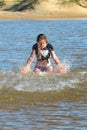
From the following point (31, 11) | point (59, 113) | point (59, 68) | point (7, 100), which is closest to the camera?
point (59, 113)

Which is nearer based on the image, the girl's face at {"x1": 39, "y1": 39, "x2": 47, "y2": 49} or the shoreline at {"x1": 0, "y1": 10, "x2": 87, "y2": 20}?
the girl's face at {"x1": 39, "y1": 39, "x2": 47, "y2": 49}

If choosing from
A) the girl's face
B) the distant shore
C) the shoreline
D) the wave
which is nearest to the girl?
the girl's face

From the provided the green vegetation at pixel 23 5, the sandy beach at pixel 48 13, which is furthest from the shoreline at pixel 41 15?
the green vegetation at pixel 23 5

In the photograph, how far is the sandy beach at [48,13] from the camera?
191 feet

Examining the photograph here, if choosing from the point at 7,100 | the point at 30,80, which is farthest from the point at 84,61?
the point at 7,100

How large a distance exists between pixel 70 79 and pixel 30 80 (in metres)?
1.04

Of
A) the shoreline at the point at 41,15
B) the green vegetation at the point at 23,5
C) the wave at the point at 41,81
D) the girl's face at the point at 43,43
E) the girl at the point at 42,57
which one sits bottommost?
the shoreline at the point at 41,15

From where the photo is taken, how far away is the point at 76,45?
76.5ft

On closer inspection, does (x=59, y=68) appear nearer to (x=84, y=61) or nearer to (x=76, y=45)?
(x=84, y=61)

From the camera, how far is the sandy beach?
2292 inches

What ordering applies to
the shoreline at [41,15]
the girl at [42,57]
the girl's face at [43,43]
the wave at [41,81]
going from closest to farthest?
the wave at [41,81] < the girl's face at [43,43] < the girl at [42,57] < the shoreline at [41,15]

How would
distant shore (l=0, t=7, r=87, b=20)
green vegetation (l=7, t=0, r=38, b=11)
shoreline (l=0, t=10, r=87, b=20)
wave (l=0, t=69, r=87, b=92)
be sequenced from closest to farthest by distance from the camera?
wave (l=0, t=69, r=87, b=92) < shoreline (l=0, t=10, r=87, b=20) < distant shore (l=0, t=7, r=87, b=20) < green vegetation (l=7, t=0, r=38, b=11)

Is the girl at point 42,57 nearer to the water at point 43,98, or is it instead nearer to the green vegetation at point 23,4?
the water at point 43,98

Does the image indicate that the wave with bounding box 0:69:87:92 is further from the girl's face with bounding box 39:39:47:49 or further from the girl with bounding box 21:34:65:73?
the girl's face with bounding box 39:39:47:49
